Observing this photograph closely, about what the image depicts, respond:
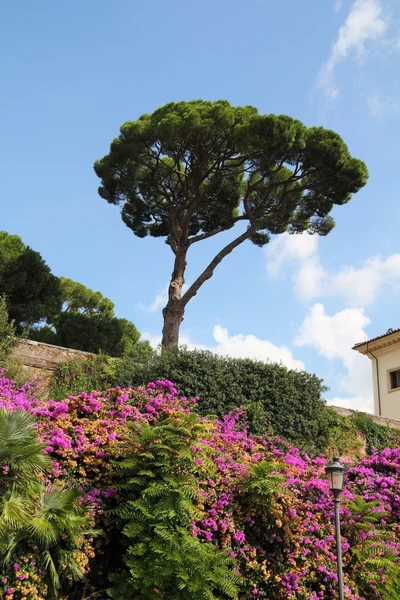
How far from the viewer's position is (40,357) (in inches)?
539

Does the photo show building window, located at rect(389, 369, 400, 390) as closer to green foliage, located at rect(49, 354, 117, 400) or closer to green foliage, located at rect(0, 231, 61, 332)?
green foliage, located at rect(0, 231, 61, 332)

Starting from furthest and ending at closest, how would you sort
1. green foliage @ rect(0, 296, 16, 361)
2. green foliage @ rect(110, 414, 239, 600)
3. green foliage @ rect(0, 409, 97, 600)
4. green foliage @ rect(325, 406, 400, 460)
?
green foliage @ rect(325, 406, 400, 460) → green foliage @ rect(0, 296, 16, 361) → green foliage @ rect(110, 414, 239, 600) → green foliage @ rect(0, 409, 97, 600)

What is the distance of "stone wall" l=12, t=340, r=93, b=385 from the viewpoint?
13.5m

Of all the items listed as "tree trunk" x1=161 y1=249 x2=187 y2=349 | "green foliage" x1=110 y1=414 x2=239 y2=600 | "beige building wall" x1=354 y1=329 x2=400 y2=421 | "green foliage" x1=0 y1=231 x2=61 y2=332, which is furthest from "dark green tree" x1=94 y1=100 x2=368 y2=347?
"green foliage" x1=110 y1=414 x2=239 y2=600

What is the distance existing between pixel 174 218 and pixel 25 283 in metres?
5.33

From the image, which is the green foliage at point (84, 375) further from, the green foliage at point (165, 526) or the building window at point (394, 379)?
the building window at point (394, 379)

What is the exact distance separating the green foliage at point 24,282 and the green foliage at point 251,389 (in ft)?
28.9

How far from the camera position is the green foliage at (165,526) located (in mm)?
7055

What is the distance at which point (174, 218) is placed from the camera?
794 inches

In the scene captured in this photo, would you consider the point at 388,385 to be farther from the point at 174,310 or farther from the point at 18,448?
the point at 18,448

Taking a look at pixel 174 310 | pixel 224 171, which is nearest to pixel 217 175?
pixel 224 171

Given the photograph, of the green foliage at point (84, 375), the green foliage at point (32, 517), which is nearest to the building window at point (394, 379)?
the green foliage at point (84, 375)

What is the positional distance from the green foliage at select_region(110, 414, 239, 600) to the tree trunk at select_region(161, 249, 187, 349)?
9637 millimetres

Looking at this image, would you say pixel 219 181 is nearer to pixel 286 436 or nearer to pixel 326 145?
pixel 326 145
